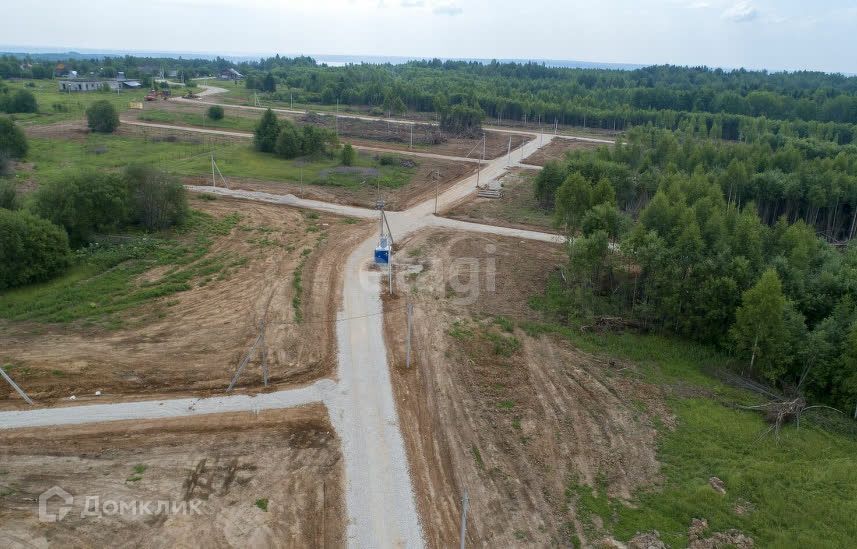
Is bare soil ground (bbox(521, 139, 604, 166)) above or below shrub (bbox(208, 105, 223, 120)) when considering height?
below

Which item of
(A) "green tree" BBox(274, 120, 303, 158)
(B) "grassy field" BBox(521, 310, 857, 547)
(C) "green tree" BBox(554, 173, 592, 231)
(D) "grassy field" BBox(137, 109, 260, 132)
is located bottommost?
(B) "grassy field" BBox(521, 310, 857, 547)

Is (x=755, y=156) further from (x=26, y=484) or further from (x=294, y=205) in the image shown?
(x=26, y=484)

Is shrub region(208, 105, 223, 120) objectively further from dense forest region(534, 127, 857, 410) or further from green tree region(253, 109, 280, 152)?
dense forest region(534, 127, 857, 410)

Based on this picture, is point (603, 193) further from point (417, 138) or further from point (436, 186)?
point (417, 138)

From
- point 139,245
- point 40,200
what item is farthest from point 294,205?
point 40,200

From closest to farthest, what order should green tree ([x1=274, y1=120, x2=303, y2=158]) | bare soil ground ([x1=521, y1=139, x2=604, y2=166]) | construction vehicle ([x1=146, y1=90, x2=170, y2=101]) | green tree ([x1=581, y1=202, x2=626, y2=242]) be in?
green tree ([x1=581, y1=202, x2=626, y2=242]) < green tree ([x1=274, y1=120, x2=303, y2=158]) < bare soil ground ([x1=521, y1=139, x2=604, y2=166]) < construction vehicle ([x1=146, y1=90, x2=170, y2=101])

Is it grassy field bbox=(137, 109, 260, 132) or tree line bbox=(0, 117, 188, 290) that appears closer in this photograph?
tree line bbox=(0, 117, 188, 290)

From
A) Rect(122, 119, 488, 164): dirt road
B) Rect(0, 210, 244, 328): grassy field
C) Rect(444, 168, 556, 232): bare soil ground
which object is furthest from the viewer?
Rect(122, 119, 488, 164): dirt road

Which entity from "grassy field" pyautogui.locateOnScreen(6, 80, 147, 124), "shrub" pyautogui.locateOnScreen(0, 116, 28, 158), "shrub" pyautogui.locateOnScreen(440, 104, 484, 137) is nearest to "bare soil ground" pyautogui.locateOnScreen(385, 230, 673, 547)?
"shrub" pyautogui.locateOnScreen(0, 116, 28, 158)

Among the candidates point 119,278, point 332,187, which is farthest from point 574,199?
point 119,278
